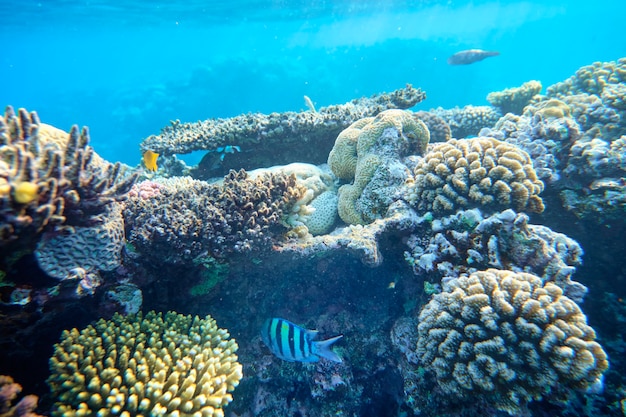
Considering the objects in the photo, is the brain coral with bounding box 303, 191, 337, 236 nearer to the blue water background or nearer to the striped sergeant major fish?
the striped sergeant major fish

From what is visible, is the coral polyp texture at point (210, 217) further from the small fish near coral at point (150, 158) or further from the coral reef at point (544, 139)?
the coral reef at point (544, 139)

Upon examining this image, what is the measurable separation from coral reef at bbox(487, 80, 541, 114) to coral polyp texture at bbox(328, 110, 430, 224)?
19.0 ft

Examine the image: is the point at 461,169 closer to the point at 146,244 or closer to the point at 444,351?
the point at 444,351

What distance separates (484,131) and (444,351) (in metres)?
3.83

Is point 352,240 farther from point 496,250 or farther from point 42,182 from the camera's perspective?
point 42,182

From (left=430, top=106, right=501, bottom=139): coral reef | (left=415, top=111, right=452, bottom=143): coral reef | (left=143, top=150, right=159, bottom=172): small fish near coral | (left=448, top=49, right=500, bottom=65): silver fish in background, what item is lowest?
(left=415, top=111, right=452, bottom=143): coral reef

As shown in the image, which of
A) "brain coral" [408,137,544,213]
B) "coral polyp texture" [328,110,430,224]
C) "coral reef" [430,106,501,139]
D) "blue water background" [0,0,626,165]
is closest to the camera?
"brain coral" [408,137,544,213]

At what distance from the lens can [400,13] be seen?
41.7 meters

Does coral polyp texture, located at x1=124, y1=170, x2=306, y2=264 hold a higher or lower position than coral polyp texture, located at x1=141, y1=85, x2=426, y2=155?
lower

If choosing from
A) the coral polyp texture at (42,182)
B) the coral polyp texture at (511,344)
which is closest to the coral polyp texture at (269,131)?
the coral polyp texture at (42,182)

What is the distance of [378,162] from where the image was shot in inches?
169

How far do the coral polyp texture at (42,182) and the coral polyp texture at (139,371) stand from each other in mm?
991

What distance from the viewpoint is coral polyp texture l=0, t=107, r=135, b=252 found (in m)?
1.97

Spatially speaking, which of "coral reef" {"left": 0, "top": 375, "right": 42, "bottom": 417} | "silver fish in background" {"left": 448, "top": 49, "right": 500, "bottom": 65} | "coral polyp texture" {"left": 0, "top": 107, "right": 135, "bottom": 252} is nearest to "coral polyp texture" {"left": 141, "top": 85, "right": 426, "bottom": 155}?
"coral polyp texture" {"left": 0, "top": 107, "right": 135, "bottom": 252}
